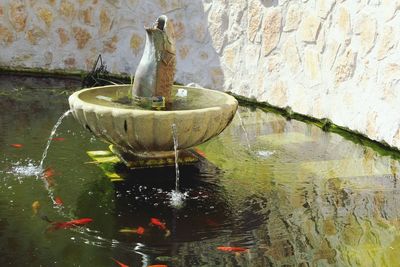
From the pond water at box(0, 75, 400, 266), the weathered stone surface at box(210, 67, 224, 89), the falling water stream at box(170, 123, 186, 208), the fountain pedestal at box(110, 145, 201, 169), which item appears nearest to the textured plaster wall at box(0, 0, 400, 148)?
the weathered stone surface at box(210, 67, 224, 89)

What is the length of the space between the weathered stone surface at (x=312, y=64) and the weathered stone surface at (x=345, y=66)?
300 mm

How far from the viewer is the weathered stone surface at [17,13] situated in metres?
7.80

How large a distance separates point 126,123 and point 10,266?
1287mm

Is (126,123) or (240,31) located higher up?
(240,31)

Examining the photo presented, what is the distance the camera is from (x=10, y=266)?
248 centimetres

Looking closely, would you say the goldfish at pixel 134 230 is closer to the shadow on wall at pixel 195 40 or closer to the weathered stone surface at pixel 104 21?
the shadow on wall at pixel 195 40

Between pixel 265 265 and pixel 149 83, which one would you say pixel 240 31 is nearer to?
pixel 149 83

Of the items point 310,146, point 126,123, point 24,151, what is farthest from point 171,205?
point 310,146

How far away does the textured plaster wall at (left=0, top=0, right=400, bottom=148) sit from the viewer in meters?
4.93

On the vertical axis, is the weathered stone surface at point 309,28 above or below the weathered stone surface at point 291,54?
above

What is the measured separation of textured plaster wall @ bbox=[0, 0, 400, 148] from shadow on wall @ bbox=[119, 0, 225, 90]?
0.04ft

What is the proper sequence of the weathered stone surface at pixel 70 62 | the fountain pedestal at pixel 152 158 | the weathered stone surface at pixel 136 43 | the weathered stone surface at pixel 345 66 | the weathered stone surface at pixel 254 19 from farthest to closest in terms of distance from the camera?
the weathered stone surface at pixel 70 62 < the weathered stone surface at pixel 136 43 < the weathered stone surface at pixel 254 19 < the weathered stone surface at pixel 345 66 < the fountain pedestal at pixel 152 158

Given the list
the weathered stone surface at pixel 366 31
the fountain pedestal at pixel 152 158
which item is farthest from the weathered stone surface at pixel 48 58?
the weathered stone surface at pixel 366 31

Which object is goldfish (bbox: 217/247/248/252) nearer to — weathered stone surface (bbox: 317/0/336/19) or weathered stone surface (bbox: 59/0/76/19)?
weathered stone surface (bbox: 317/0/336/19)
